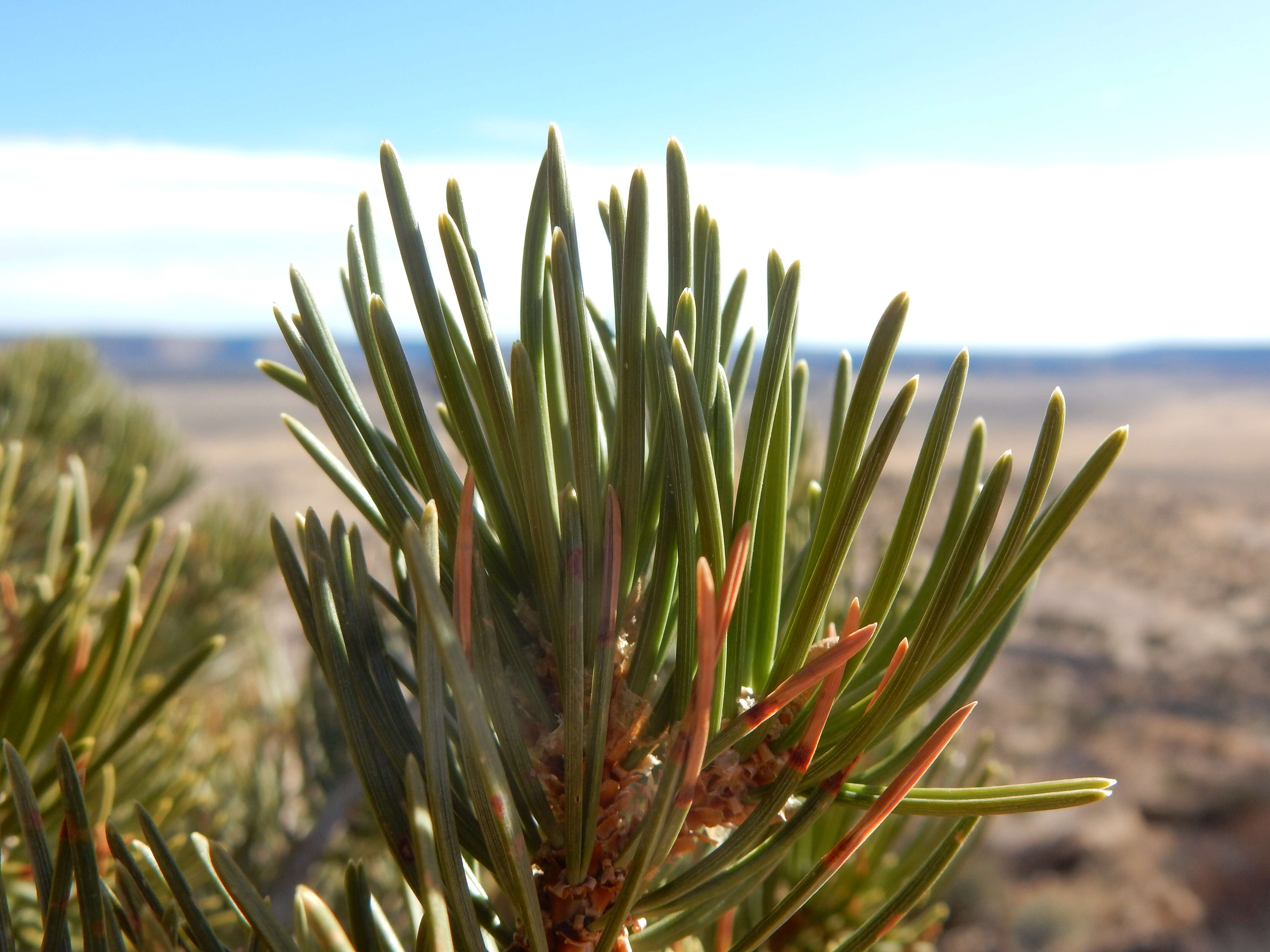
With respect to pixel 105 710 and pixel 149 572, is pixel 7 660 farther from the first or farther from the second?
pixel 149 572

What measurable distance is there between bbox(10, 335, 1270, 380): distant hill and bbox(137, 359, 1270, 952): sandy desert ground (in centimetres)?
1425

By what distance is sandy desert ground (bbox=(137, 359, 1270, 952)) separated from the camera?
3.07 metres

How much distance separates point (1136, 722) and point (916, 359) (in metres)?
25.9

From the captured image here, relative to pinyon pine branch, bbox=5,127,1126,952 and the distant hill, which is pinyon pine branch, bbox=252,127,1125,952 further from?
the distant hill

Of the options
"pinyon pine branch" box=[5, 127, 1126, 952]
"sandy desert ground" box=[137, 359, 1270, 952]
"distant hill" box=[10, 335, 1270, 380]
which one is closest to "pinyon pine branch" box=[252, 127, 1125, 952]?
"pinyon pine branch" box=[5, 127, 1126, 952]

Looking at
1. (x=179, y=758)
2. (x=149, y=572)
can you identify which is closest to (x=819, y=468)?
(x=179, y=758)

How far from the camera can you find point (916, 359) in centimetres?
2923

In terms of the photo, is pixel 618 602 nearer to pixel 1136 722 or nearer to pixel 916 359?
pixel 1136 722

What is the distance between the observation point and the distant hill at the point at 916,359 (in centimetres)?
2712

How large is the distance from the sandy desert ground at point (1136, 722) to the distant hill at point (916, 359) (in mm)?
14247

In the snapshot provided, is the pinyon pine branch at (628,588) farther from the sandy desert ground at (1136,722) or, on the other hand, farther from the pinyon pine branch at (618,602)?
the sandy desert ground at (1136,722)

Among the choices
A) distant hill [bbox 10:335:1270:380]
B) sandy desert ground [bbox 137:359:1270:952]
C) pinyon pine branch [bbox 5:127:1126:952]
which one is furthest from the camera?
distant hill [bbox 10:335:1270:380]

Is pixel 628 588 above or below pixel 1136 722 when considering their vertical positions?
above

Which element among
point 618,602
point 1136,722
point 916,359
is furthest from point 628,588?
point 916,359
